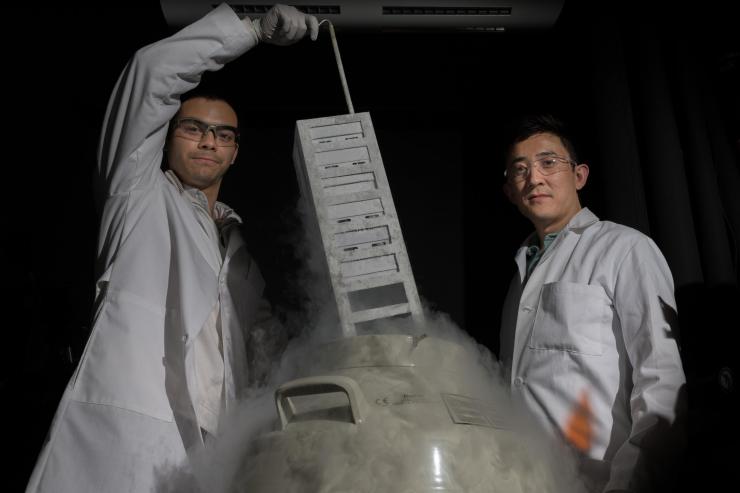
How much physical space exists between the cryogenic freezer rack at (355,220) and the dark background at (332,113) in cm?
80

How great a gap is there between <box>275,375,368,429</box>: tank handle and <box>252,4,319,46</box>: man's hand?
95 cm

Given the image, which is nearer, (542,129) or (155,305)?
(155,305)

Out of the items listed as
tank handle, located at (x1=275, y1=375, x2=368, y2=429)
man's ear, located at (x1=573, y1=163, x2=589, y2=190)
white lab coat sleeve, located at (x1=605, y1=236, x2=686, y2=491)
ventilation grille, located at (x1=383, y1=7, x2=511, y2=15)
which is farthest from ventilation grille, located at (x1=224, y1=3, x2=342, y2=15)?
tank handle, located at (x1=275, y1=375, x2=368, y2=429)

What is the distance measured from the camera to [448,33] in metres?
2.29

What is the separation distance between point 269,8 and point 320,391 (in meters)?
1.49

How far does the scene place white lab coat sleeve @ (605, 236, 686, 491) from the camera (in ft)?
4.35

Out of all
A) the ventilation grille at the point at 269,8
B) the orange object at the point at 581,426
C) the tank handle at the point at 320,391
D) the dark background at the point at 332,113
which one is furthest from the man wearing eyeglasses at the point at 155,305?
the orange object at the point at 581,426

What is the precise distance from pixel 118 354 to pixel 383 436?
0.70m

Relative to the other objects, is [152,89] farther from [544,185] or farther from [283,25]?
[544,185]

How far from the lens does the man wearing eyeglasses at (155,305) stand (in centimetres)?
141

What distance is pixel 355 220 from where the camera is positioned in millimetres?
1467

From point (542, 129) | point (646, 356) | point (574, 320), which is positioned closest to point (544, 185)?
point (542, 129)

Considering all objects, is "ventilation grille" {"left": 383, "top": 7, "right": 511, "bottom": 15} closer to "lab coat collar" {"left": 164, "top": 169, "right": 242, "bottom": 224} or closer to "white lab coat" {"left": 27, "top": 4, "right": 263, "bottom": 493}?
"white lab coat" {"left": 27, "top": 4, "right": 263, "bottom": 493}

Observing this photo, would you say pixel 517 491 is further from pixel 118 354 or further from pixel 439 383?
pixel 118 354
